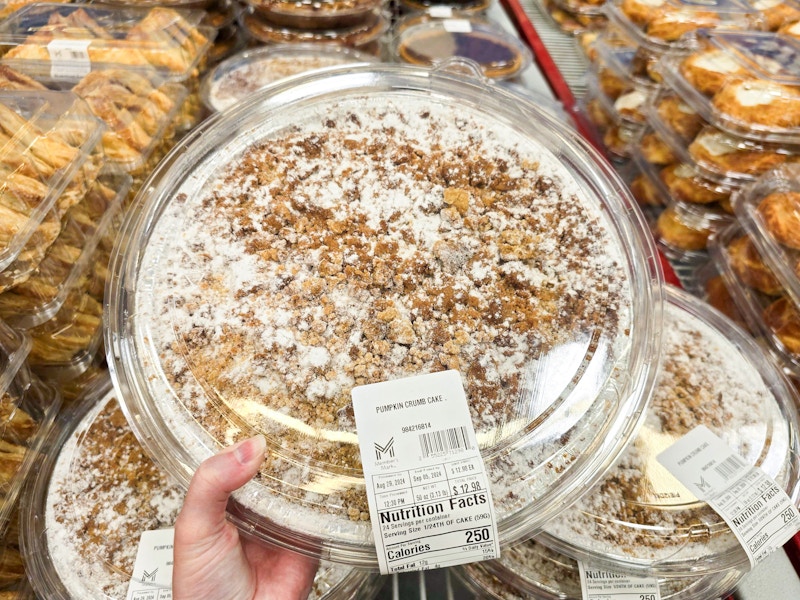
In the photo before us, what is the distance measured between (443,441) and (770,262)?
104 cm

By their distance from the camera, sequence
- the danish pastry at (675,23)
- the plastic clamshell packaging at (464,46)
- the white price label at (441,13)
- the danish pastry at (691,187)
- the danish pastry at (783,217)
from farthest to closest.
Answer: the white price label at (441,13) → the plastic clamshell packaging at (464,46) → the danish pastry at (675,23) → the danish pastry at (691,187) → the danish pastry at (783,217)

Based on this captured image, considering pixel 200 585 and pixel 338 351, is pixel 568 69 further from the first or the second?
pixel 200 585

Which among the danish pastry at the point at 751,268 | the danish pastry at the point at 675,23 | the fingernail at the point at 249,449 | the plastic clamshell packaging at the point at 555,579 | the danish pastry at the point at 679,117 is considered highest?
the danish pastry at the point at 675,23

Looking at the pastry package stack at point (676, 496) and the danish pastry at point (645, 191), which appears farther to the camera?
the danish pastry at point (645, 191)

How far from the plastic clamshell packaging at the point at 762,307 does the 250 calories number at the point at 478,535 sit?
98cm

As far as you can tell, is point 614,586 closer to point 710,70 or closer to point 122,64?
point 710,70

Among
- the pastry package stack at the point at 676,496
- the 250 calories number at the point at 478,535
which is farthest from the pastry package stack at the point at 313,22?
the 250 calories number at the point at 478,535

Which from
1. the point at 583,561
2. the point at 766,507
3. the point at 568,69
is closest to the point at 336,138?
the point at 583,561

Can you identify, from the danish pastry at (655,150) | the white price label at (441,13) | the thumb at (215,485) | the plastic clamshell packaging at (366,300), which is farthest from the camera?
the white price label at (441,13)

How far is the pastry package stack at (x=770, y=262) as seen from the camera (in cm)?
118

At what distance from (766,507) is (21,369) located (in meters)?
1.36

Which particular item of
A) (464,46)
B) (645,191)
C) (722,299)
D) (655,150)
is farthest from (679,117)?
(464,46)

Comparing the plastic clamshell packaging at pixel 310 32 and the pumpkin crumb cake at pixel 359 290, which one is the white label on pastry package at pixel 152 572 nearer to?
the pumpkin crumb cake at pixel 359 290

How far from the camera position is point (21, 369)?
96 cm
